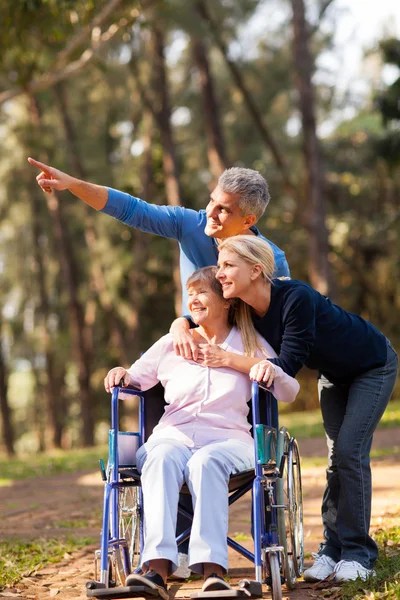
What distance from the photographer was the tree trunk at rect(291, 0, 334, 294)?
1600 centimetres

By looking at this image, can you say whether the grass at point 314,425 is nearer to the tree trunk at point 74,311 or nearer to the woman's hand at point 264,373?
the tree trunk at point 74,311

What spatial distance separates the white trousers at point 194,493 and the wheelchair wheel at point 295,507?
434 mm

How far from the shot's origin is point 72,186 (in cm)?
439

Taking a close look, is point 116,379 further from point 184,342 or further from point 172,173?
point 172,173

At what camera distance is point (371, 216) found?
2438 centimetres

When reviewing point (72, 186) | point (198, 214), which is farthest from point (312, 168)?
point (72, 186)

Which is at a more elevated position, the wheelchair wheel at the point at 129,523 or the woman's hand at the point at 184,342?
the woman's hand at the point at 184,342

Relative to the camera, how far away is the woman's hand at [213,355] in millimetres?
3996

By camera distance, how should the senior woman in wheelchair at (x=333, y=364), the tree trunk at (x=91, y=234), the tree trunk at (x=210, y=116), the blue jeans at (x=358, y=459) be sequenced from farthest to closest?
the tree trunk at (x=91, y=234) → the tree trunk at (x=210, y=116) → the blue jeans at (x=358, y=459) → the senior woman in wheelchair at (x=333, y=364)

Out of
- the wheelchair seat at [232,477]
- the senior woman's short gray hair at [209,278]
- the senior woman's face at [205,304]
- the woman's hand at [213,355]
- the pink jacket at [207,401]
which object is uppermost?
the senior woman's short gray hair at [209,278]

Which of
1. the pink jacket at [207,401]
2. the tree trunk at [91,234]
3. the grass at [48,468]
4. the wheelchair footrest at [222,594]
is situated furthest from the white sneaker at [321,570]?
the tree trunk at [91,234]

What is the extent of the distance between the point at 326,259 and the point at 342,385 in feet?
39.3

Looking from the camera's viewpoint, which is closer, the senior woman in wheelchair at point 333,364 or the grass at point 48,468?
the senior woman in wheelchair at point 333,364

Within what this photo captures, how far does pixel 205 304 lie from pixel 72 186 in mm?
877
